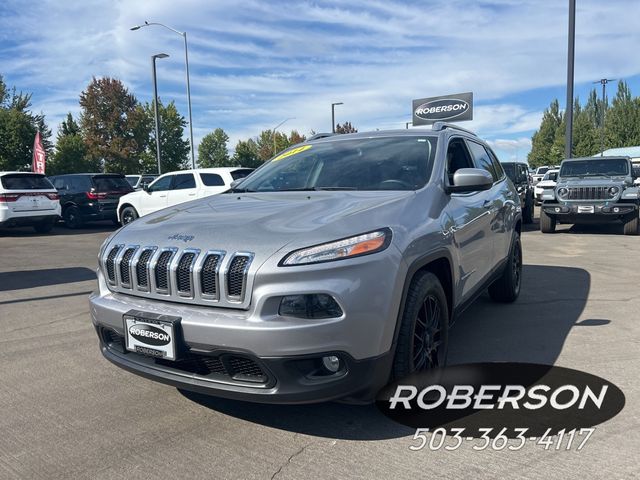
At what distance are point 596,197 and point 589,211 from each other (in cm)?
35

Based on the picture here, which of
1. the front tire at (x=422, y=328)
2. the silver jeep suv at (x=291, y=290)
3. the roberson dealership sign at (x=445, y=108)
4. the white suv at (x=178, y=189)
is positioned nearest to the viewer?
the silver jeep suv at (x=291, y=290)

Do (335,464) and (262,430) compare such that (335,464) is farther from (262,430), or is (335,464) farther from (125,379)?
(125,379)

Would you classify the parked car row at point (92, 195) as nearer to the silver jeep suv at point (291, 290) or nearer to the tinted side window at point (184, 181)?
the tinted side window at point (184, 181)

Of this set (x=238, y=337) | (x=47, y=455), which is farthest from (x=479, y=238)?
(x=47, y=455)

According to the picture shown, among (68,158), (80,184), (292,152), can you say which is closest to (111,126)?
(68,158)

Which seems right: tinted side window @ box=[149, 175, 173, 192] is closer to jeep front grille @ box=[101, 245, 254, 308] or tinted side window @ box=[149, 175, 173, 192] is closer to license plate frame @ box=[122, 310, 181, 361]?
jeep front grille @ box=[101, 245, 254, 308]

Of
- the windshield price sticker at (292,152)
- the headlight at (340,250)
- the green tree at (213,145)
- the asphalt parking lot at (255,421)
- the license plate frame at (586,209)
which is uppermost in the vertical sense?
the green tree at (213,145)

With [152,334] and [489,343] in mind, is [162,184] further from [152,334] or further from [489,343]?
[152,334]

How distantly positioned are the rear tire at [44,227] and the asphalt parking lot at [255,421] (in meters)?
9.89

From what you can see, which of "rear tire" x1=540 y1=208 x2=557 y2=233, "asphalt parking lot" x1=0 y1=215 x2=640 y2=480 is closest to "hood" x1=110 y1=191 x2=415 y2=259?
"asphalt parking lot" x1=0 y1=215 x2=640 y2=480

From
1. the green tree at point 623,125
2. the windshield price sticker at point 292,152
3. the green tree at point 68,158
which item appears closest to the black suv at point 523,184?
the windshield price sticker at point 292,152

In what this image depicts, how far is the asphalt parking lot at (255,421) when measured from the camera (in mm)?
2605

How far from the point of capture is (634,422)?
299cm

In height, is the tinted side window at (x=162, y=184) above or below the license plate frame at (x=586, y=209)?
above
